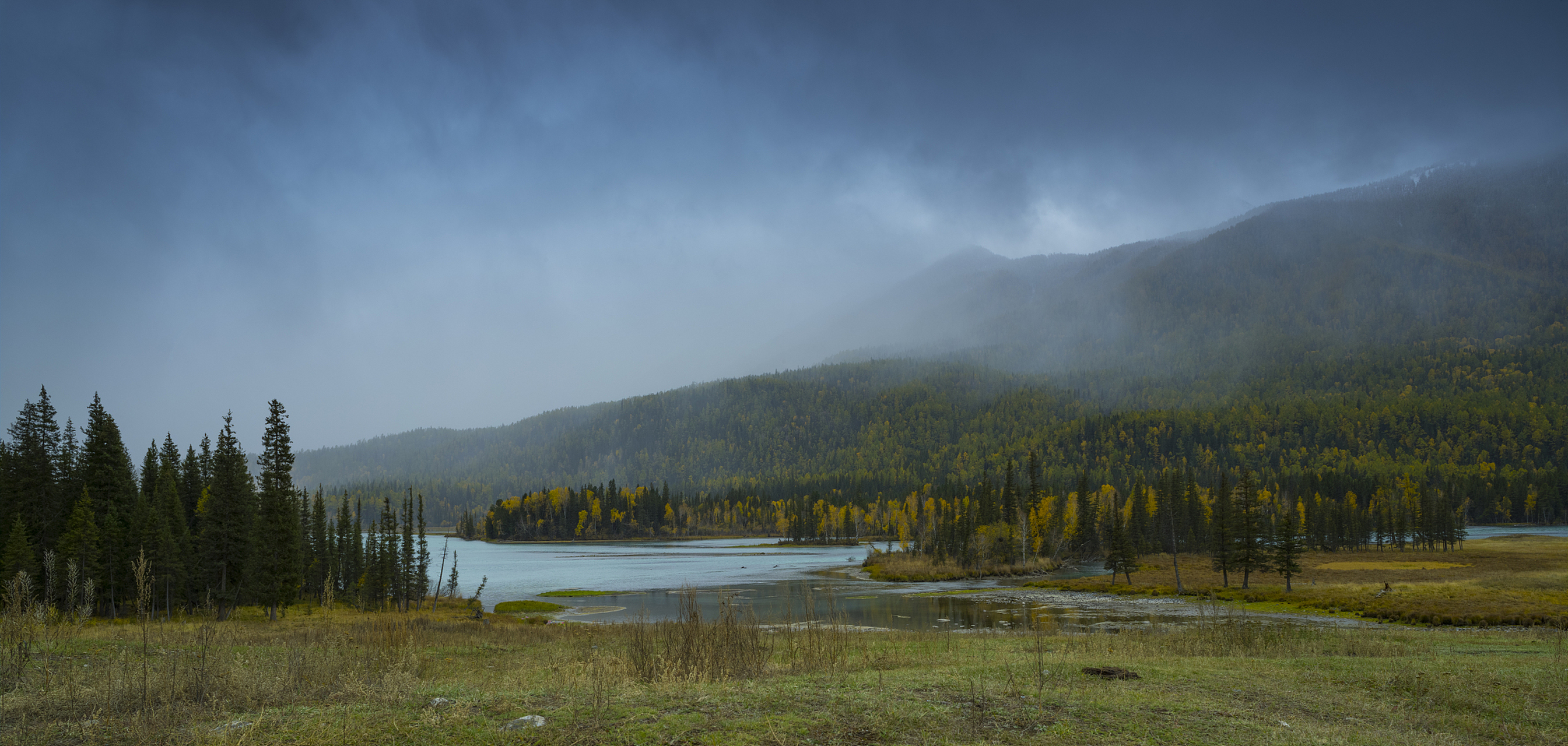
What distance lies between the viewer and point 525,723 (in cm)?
868

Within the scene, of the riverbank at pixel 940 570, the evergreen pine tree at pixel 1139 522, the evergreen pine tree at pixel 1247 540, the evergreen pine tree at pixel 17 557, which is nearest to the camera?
the evergreen pine tree at pixel 17 557

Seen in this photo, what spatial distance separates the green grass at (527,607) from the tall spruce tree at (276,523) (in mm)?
13387

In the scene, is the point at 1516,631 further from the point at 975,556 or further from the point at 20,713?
the point at 975,556

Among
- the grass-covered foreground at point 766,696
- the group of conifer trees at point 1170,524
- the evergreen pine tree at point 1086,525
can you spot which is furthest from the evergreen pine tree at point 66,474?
the evergreen pine tree at point 1086,525

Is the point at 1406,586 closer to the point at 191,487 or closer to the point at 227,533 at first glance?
the point at 227,533

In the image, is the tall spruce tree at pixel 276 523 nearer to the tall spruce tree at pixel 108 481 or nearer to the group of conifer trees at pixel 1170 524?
the tall spruce tree at pixel 108 481

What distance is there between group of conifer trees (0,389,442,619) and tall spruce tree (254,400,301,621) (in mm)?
81

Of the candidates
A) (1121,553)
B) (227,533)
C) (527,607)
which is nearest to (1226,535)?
(1121,553)

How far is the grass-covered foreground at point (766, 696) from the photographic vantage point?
8.48 meters

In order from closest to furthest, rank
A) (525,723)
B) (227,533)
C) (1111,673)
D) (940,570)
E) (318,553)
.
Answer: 1. (525,723)
2. (1111,673)
3. (227,533)
4. (318,553)
5. (940,570)

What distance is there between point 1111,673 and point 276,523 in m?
54.4

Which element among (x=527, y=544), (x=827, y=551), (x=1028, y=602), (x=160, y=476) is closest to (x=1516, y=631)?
(x=1028, y=602)

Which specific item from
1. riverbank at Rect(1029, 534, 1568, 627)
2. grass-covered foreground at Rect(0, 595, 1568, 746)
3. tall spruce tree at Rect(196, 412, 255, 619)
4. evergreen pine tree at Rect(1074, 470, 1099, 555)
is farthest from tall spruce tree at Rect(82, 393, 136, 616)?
evergreen pine tree at Rect(1074, 470, 1099, 555)

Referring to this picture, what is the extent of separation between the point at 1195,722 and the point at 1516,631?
2976 cm
